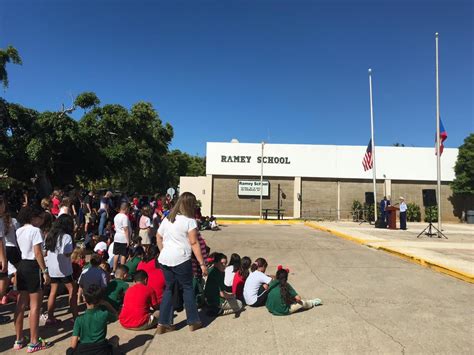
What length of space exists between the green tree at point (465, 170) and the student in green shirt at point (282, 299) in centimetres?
2931

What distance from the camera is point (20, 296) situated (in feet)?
14.0

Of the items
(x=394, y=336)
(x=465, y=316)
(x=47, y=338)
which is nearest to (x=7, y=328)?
(x=47, y=338)

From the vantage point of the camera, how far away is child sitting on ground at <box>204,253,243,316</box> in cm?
554

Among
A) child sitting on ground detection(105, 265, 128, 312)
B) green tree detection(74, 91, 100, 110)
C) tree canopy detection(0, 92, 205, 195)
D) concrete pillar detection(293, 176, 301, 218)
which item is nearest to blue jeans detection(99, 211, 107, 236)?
child sitting on ground detection(105, 265, 128, 312)

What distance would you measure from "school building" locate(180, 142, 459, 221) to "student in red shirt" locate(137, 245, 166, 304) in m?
23.6

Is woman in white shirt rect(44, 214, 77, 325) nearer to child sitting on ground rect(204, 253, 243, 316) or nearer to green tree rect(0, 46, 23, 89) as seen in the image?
child sitting on ground rect(204, 253, 243, 316)

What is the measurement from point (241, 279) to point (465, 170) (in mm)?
29906

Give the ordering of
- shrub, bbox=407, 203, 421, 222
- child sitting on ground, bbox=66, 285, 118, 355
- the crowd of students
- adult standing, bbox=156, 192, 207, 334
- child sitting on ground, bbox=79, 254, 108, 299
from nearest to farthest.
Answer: child sitting on ground, bbox=66, 285, 118, 355, the crowd of students, adult standing, bbox=156, 192, 207, 334, child sitting on ground, bbox=79, 254, 108, 299, shrub, bbox=407, 203, 421, 222

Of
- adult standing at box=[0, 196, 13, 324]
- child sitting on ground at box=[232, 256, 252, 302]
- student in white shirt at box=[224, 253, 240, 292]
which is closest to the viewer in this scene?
adult standing at box=[0, 196, 13, 324]

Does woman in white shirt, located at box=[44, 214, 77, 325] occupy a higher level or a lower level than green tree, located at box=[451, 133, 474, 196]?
lower

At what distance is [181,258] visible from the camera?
15.4 ft

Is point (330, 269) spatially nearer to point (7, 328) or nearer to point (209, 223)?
point (7, 328)

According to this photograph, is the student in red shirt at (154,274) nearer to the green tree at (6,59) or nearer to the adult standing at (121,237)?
the adult standing at (121,237)

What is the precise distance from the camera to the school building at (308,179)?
30578mm
